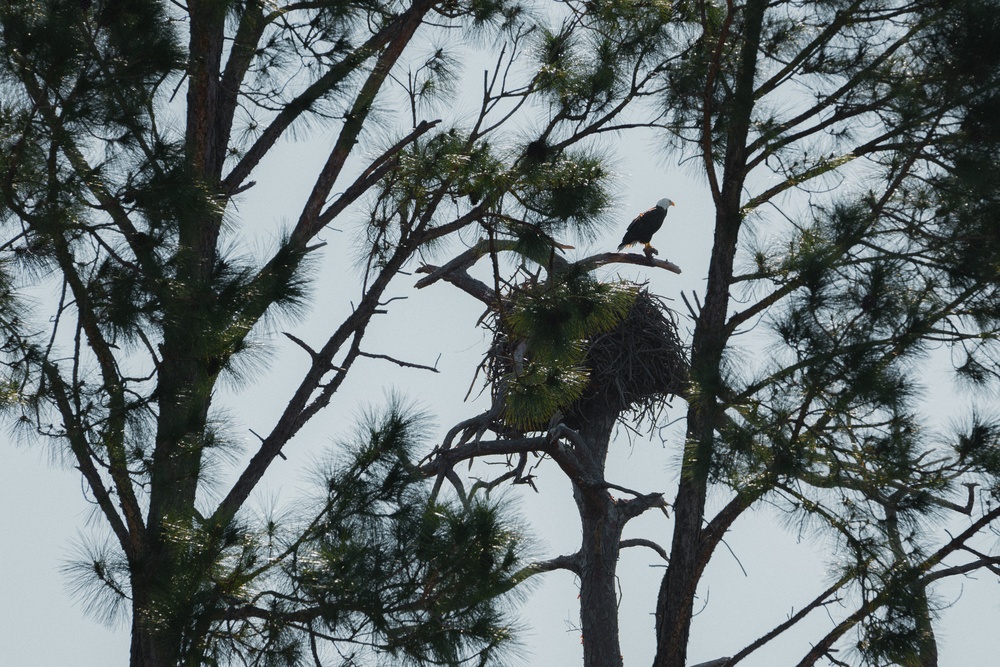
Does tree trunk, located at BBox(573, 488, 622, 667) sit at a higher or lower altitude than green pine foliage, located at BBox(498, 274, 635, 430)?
higher

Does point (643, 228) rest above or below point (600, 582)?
above

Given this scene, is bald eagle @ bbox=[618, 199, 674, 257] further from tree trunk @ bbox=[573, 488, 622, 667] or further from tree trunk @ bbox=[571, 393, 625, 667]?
tree trunk @ bbox=[573, 488, 622, 667]

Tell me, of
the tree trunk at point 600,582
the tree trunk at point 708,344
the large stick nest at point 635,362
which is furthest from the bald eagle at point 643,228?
the tree trunk at point 708,344

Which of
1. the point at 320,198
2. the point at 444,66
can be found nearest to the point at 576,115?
the point at 444,66

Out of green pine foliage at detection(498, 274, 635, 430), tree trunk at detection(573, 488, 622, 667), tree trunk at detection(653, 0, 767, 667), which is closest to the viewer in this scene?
green pine foliage at detection(498, 274, 635, 430)

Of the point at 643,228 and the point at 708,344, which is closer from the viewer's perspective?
the point at 708,344

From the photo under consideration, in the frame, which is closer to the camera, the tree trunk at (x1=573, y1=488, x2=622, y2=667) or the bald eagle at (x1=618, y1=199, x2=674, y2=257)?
the tree trunk at (x1=573, y1=488, x2=622, y2=667)

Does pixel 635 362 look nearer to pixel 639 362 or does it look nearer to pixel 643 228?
pixel 639 362

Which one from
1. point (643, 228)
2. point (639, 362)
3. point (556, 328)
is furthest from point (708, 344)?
point (643, 228)

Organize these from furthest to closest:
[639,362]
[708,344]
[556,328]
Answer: [639,362], [708,344], [556,328]

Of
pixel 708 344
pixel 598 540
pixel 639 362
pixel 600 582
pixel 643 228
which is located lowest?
pixel 708 344

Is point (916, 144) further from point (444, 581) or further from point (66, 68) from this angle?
point (66, 68)

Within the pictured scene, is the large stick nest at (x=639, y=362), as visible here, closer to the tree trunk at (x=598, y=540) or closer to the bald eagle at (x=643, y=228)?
the tree trunk at (x=598, y=540)

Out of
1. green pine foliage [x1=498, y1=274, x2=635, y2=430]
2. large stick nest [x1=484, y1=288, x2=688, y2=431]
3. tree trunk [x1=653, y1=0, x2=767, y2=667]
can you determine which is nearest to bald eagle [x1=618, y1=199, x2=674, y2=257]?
large stick nest [x1=484, y1=288, x2=688, y2=431]
